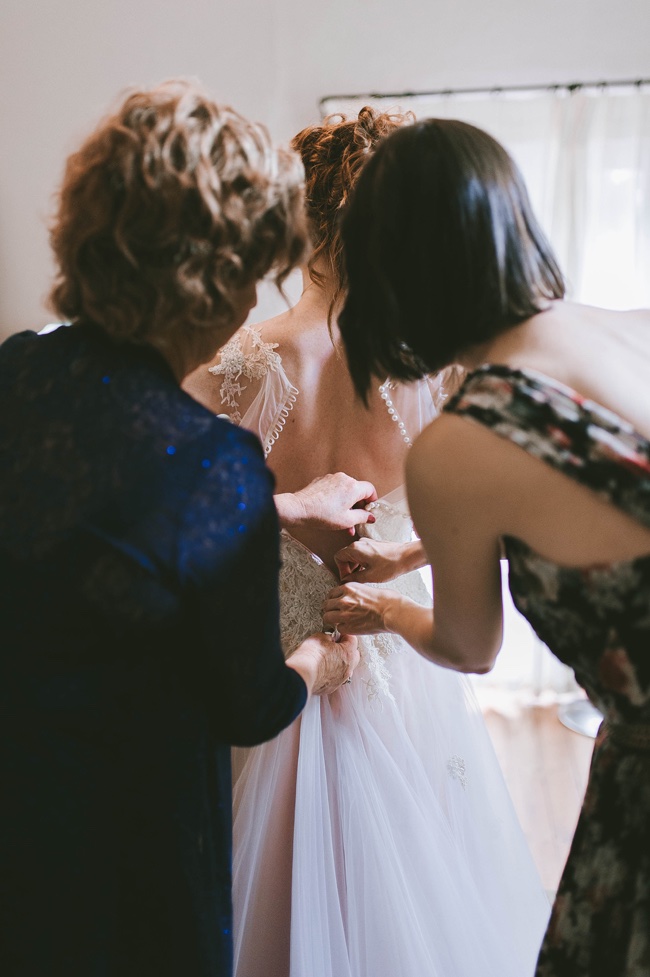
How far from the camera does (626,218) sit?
300cm

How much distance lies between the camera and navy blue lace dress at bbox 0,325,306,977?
75 centimetres

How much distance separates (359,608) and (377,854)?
0.42m

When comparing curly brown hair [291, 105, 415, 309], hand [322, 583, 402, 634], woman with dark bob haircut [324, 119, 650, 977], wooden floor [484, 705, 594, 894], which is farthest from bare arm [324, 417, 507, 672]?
wooden floor [484, 705, 594, 894]

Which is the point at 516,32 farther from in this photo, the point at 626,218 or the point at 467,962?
Answer: the point at 467,962

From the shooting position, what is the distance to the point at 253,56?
9.84 feet

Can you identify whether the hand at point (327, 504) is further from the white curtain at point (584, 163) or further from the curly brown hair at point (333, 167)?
the white curtain at point (584, 163)

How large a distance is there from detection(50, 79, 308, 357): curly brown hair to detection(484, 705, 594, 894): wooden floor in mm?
2011

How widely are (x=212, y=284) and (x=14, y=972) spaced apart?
72 centimetres

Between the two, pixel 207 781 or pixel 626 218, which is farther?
pixel 626 218

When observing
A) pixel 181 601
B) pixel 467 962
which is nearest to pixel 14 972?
pixel 181 601

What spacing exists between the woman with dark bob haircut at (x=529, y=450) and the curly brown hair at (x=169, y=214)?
0.43 ft

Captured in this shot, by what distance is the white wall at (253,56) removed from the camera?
2.68 metres

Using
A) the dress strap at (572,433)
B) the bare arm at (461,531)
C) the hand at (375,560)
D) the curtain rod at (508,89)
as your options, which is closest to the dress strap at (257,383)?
the hand at (375,560)

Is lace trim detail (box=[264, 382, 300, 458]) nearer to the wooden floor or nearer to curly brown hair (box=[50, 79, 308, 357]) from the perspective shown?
curly brown hair (box=[50, 79, 308, 357])
